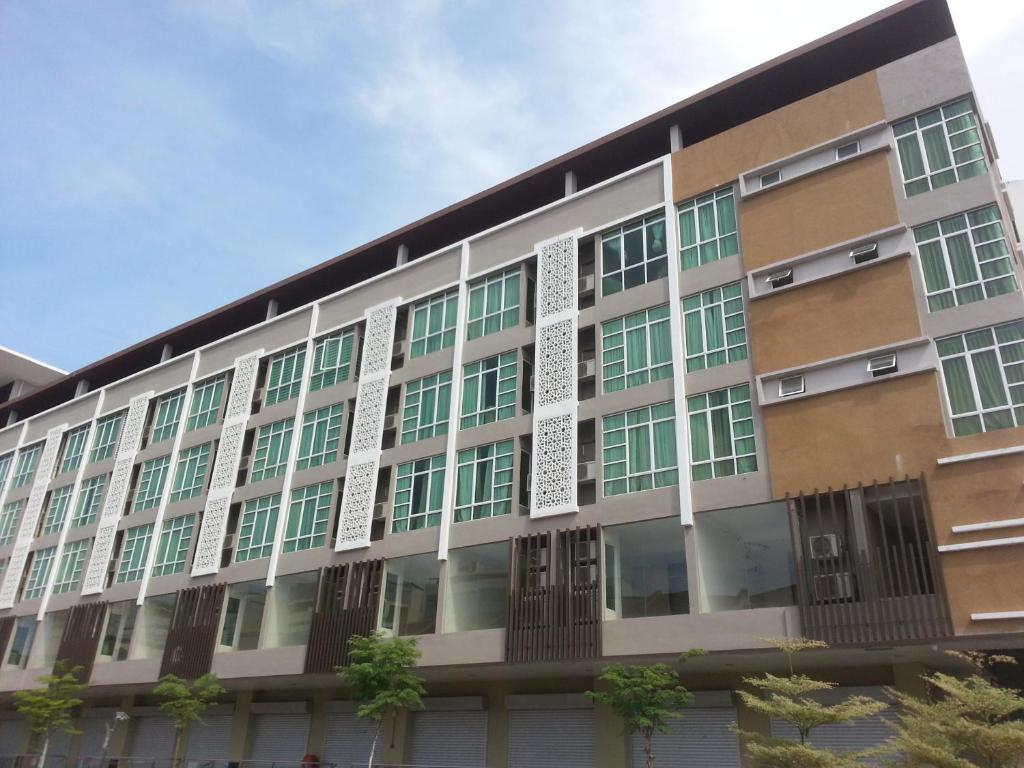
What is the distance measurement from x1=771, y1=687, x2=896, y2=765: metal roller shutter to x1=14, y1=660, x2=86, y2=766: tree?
27849 mm

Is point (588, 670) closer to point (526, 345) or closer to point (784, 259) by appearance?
point (526, 345)

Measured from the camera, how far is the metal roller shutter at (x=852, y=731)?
20.3m

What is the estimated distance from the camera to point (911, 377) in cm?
2061

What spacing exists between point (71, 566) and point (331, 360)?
57.6ft

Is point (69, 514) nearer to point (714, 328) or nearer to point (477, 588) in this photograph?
point (477, 588)

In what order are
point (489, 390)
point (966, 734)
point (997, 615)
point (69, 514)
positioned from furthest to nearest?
point (69, 514)
point (489, 390)
point (997, 615)
point (966, 734)

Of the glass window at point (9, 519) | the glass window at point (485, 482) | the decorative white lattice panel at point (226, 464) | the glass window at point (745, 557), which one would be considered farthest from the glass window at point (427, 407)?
the glass window at point (9, 519)

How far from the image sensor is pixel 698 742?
74.7 feet

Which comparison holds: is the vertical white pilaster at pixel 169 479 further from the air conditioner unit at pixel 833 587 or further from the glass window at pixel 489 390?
the air conditioner unit at pixel 833 587

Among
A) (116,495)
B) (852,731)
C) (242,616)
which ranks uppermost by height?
(116,495)

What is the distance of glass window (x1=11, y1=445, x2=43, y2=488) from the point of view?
47.6 m

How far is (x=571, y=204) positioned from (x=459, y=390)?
740 cm

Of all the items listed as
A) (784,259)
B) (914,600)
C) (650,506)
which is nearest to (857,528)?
(914,600)

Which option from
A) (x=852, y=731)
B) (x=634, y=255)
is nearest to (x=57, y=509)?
(x=634, y=255)
